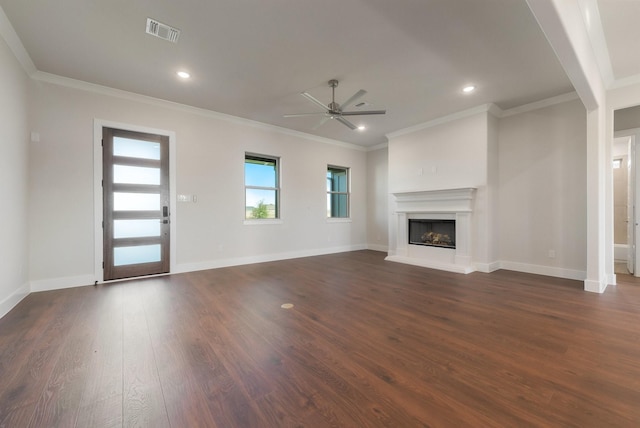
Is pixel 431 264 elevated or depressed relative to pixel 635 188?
depressed

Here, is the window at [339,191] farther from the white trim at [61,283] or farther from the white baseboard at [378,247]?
the white trim at [61,283]

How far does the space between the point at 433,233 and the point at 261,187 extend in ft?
12.3

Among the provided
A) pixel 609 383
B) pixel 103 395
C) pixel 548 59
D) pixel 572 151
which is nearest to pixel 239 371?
pixel 103 395

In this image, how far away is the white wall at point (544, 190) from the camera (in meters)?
4.01

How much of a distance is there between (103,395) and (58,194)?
342 cm

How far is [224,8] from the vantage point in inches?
92.8

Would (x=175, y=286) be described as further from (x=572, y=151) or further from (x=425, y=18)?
(x=572, y=151)

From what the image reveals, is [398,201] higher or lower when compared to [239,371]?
higher

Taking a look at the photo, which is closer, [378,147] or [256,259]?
[256,259]

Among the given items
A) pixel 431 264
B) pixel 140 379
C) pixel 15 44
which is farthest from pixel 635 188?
pixel 15 44

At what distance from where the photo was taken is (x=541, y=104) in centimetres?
430

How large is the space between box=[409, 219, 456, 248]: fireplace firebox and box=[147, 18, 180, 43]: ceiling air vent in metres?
5.01

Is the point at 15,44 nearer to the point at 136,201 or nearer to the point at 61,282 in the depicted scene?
the point at 136,201

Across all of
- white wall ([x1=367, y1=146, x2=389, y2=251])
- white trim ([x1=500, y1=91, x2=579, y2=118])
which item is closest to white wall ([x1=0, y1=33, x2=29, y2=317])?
white wall ([x1=367, y1=146, x2=389, y2=251])
